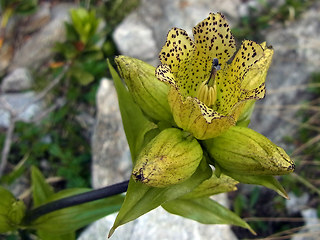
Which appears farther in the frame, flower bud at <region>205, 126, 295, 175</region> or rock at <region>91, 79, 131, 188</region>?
rock at <region>91, 79, 131, 188</region>

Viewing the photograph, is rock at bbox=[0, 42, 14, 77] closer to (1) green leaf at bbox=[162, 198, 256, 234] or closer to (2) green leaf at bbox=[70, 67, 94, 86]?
(2) green leaf at bbox=[70, 67, 94, 86]

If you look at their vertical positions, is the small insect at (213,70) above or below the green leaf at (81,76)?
above

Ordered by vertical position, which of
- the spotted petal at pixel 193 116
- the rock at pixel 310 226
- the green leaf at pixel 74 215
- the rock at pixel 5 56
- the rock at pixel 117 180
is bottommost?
the rock at pixel 310 226

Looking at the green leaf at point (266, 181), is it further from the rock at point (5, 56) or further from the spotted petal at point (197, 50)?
the rock at point (5, 56)

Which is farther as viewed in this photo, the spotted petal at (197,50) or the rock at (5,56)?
the rock at (5,56)

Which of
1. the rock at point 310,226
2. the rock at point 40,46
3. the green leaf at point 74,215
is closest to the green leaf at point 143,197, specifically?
the green leaf at point 74,215

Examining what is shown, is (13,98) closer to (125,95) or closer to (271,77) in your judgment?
(125,95)

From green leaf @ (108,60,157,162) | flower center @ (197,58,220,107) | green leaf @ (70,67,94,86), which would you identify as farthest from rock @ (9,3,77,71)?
flower center @ (197,58,220,107)
